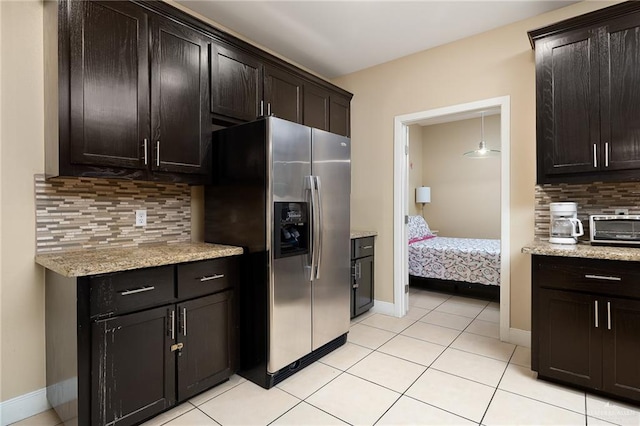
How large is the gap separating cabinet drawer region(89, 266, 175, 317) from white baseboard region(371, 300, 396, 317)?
97.4 inches

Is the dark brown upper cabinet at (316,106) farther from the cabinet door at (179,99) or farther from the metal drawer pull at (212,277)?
the metal drawer pull at (212,277)

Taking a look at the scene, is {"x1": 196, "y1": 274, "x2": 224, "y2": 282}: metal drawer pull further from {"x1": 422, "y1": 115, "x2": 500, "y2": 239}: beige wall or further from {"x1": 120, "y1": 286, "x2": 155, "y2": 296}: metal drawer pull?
{"x1": 422, "y1": 115, "x2": 500, "y2": 239}: beige wall

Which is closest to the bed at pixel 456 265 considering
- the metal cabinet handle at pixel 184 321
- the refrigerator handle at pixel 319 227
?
the refrigerator handle at pixel 319 227

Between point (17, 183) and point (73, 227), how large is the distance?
38 cm

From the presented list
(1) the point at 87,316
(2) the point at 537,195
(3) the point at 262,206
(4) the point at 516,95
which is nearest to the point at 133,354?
(1) the point at 87,316

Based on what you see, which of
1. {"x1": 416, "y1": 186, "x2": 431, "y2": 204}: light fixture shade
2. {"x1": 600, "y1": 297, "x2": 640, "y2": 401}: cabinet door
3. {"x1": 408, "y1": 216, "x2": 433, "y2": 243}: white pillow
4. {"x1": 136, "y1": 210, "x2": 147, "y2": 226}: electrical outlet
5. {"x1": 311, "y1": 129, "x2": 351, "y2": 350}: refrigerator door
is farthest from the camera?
{"x1": 416, "y1": 186, "x2": 431, "y2": 204}: light fixture shade

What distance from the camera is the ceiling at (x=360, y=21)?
265 cm

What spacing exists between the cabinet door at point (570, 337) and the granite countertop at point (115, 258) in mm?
2152

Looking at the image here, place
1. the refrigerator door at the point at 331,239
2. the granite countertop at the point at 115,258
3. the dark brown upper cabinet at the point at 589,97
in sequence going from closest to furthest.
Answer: the granite countertop at the point at 115,258 → the dark brown upper cabinet at the point at 589,97 → the refrigerator door at the point at 331,239

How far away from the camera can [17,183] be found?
6.29 ft

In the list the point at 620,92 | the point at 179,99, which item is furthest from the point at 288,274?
the point at 620,92

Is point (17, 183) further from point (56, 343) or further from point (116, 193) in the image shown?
point (56, 343)

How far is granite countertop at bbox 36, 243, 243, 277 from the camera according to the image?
62.9 inches

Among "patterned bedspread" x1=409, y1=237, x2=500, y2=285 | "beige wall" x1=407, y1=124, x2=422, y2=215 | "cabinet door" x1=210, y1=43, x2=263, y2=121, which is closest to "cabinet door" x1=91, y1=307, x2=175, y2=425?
"cabinet door" x1=210, y1=43, x2=263, y2=121
